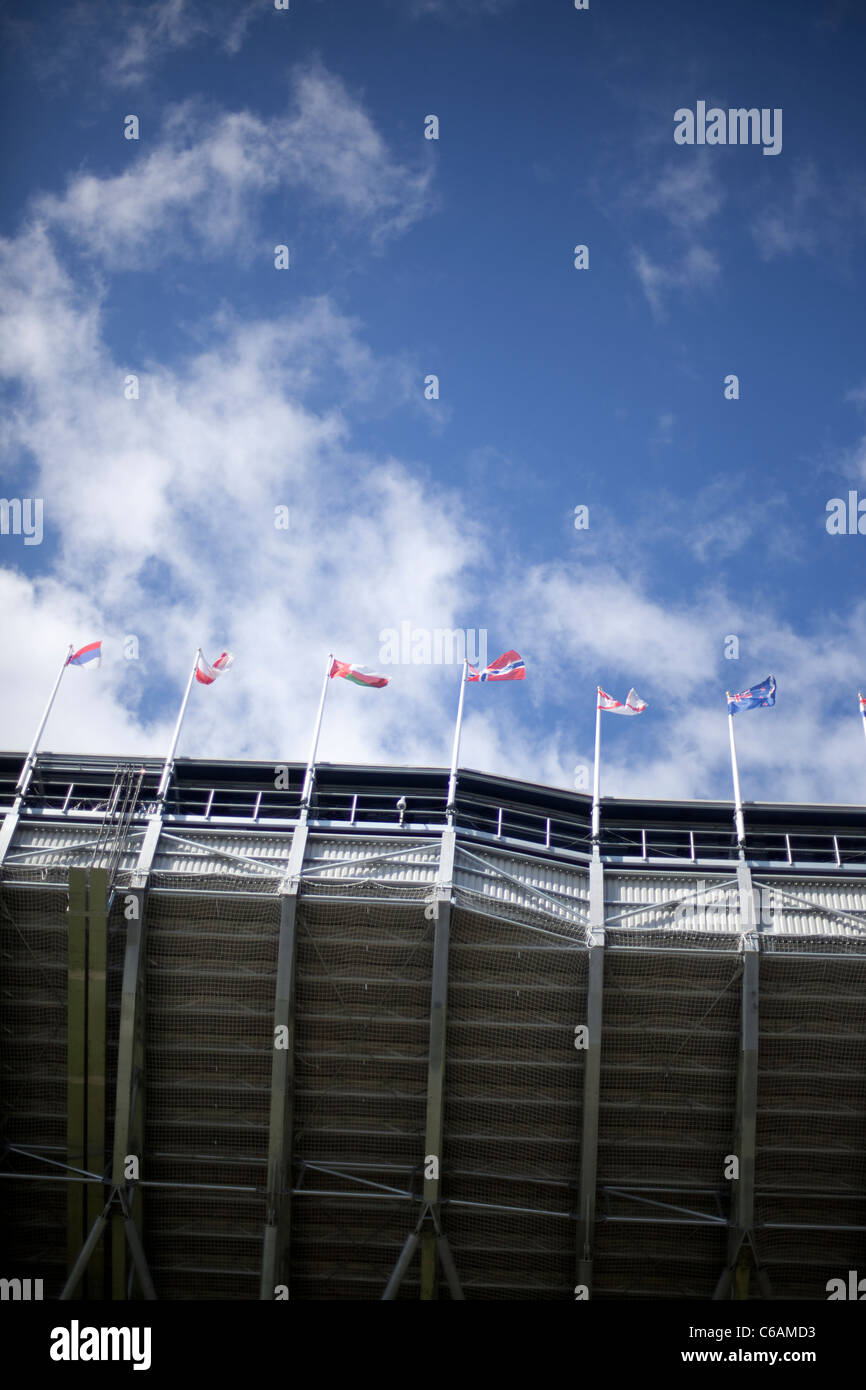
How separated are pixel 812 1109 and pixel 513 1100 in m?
8.09

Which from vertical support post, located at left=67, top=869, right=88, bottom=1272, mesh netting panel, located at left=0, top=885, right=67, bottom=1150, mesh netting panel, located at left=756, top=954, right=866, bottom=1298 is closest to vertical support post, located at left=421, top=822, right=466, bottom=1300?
mesh netting panel, located at left=756, top=954, right=866, bottom=1298

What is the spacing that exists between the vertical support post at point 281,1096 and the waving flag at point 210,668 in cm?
796

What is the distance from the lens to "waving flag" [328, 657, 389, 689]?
120 ft

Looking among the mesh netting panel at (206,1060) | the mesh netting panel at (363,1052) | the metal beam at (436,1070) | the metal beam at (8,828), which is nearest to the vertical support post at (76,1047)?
the mesh netting panel at (206,1060)

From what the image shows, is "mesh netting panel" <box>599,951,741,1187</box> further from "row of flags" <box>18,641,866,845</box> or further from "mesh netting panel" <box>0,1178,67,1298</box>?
"mesh netting panel" <box>0,1178,67,1298</box>

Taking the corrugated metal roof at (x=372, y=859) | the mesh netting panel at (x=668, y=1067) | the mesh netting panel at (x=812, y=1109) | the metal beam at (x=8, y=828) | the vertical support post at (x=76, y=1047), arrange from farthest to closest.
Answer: the metal beam at (x=8, y=828) < the corrugated metal roof at (x=372, y=859) < the mesh netting panel at (x=668, y=1067) < the mesh netting panel at (x=812, y=1109) < the vertical support post at (x=76, y=1047)

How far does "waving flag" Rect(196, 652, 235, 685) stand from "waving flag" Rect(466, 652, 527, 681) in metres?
7.76

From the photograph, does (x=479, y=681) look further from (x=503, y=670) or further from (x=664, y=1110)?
(x=664, y=1110)

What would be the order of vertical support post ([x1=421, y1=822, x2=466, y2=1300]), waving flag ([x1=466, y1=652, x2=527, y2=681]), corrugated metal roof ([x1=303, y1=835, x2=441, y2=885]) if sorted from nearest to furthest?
vertical support post ([x1=421, y1=822, x2=466, y2=1300])
corrugated metal roof ([x1=303, y1=835, x2=441, y2=885])
waving flag ([x1=466, y1=652, x2=527, y2=681])

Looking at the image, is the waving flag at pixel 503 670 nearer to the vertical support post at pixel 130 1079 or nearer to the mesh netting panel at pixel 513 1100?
the mesh netting panel at pixel 513 1100

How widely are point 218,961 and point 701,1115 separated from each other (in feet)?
45.4

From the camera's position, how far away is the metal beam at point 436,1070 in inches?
1217

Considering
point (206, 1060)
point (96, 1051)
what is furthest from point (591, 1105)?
point (96, 1051)
